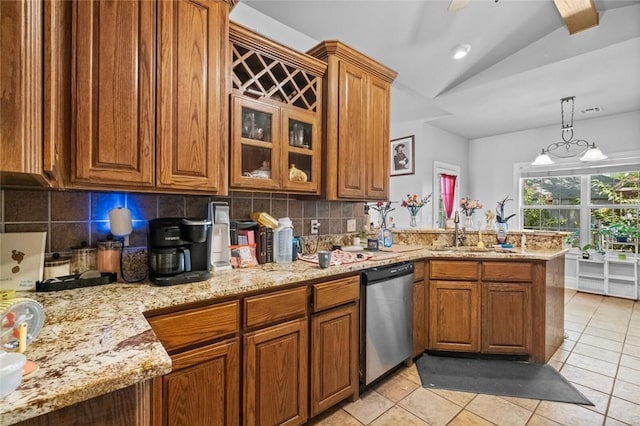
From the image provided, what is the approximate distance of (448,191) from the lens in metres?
5.30

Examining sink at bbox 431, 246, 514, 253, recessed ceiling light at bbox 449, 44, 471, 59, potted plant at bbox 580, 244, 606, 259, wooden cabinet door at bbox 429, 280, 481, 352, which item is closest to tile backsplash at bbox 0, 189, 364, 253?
wooden cabinet door at bbox 429, 280, 481, 352

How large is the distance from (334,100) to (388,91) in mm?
693

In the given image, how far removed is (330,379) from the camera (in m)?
1.72

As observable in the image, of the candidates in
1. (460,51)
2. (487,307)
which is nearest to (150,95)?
(487,307)

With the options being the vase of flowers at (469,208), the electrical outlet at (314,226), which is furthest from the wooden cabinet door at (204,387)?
the vase of flowers at (469,208)

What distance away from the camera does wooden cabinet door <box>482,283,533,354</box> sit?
234 cm

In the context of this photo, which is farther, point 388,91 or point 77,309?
point 388,91

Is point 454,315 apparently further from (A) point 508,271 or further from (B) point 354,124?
(B) point 354,124

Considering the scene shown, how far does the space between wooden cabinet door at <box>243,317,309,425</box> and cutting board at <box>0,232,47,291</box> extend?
0.99 m

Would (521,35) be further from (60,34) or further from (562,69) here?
(60,34)

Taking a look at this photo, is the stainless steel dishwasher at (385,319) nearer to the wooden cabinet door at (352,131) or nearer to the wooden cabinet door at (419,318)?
the wooden cabinet door at (419,318)

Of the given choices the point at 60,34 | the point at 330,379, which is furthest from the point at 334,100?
the point at 330,379

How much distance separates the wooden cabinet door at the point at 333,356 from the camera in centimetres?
165

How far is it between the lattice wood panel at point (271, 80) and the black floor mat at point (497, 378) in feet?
7.18
